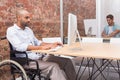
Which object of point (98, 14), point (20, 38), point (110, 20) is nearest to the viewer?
point (20, 38)

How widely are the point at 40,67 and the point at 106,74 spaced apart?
206 cm

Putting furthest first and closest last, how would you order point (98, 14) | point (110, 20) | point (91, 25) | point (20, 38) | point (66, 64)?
point (98, 14), point (91, 25), point (110, 20), point (66, 64), point (20, 38)

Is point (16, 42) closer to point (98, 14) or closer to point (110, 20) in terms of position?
point (110, 20)

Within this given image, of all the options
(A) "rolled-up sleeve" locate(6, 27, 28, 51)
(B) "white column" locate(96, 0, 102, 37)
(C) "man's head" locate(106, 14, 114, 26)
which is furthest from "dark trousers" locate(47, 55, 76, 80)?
(B) "white column" locate(96, 0, 102, 37)

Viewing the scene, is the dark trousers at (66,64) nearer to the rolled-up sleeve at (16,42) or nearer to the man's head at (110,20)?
the rolled-up sleeve at (16,42)

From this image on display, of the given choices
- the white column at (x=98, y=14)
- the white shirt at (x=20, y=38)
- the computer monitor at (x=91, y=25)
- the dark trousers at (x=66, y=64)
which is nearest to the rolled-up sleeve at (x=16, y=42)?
the white shirt at (x=20, y=38)

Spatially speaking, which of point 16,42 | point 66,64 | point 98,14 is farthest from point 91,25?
point 16,42

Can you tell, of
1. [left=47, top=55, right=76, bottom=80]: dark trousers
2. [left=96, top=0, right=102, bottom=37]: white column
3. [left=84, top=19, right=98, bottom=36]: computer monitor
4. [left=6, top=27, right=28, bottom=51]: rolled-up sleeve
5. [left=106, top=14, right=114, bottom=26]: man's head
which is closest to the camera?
[left=6, top=27, right=28, bottom=51]: rolled-up sleeve

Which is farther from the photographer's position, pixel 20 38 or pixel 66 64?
pixel 66 64

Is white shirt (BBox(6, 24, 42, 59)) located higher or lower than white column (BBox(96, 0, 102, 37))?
lower

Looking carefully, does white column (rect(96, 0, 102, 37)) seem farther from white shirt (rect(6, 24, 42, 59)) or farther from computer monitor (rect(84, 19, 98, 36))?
white shirt (rect(6, 24, 42, 59))

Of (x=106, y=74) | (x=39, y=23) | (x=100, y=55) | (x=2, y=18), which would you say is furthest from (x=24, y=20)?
(x=106, y=74)

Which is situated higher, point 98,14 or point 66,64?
point 98,14

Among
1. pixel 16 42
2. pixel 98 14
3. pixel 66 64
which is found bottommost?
pixel 66 64
